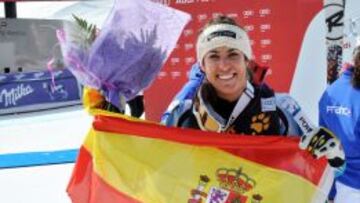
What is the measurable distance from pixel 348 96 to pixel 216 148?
2.91ft

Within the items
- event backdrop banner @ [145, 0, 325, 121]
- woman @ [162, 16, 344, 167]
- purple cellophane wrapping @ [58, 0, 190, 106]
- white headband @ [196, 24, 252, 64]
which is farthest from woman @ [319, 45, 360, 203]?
event backdrop banner @ [145, 0, 325, 121]

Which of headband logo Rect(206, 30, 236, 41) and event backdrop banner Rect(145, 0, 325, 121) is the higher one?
headband logo Rect(206, 30, 236, 41)

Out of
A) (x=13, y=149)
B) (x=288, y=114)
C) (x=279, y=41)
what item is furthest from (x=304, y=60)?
(x=13, y=149)

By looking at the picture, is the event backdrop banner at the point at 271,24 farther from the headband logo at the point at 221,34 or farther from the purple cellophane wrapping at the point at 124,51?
the headband logo at the point at 221,34

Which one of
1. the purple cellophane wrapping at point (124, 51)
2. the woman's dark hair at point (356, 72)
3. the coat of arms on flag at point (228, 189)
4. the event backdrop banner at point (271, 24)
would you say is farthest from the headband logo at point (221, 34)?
the event backdrop banner at point (271, 24)

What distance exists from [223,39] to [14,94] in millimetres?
9268

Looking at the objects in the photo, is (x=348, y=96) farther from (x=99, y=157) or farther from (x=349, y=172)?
(x=99, y=157)

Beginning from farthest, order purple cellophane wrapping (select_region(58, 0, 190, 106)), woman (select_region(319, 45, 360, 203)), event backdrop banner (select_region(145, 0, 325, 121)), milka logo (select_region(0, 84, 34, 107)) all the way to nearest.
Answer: milka logo (select_region(0, 84, 34, 107)) → event backdrop banner (select_region(145, 0, 325, 121)) → woman (select_region(319, 45, 360, 203)) → purple cellophane wrapping (select_region(58, 0, 190, 106))

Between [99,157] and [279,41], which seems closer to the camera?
[99,157]

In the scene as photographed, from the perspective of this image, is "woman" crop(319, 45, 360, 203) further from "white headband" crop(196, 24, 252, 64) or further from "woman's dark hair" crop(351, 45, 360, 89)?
"white headband" crop(196, 24, 252, 64)

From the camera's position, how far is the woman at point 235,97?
228 centimetres

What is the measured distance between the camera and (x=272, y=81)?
14.3 feet

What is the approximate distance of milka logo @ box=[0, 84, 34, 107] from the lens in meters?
10.9

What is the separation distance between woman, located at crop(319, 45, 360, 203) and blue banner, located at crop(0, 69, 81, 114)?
8.72 m
